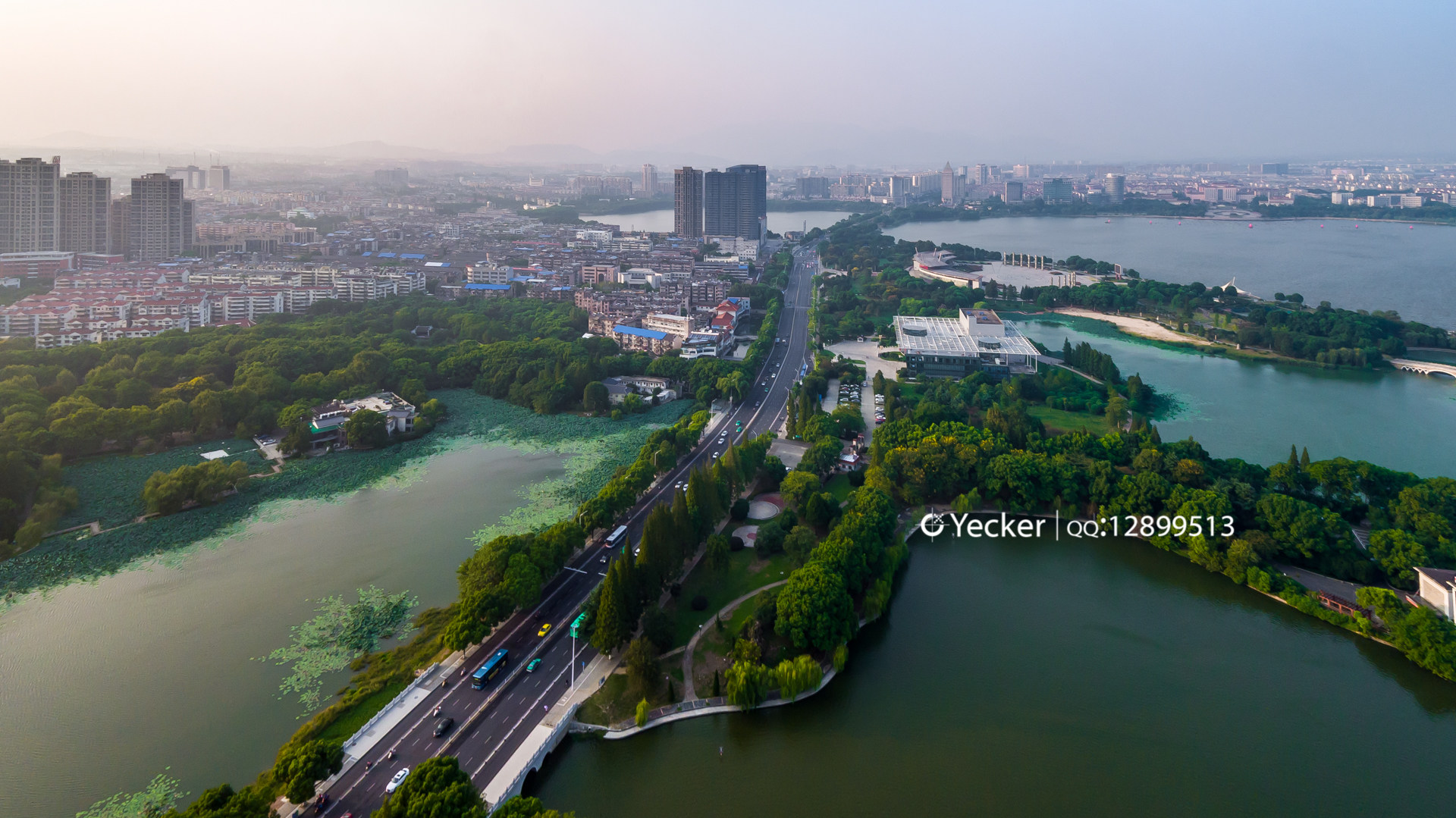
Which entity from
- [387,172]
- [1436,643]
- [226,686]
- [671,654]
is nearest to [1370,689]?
[1436,643]

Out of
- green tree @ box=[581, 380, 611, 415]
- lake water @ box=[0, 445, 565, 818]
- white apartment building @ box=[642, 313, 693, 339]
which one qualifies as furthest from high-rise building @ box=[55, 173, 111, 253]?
lake water @ box=[0, 445, 565, 818]

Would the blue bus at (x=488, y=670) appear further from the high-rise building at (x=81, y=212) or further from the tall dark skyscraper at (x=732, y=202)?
the tall dark skyscraper at (x=732, y=202)

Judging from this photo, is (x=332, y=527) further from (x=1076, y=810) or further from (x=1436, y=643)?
(x=1436, y=643)

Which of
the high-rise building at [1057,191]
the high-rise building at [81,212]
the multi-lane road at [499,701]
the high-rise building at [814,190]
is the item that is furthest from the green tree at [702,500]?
the high-rise building at [814,190]

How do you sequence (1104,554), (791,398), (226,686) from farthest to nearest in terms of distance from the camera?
(791,398) < (1104,554) < (226,686)

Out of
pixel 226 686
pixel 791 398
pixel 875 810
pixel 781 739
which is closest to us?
pixel 875 810

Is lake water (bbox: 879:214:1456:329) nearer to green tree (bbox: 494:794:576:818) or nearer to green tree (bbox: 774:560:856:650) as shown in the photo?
green tree (bbox: 774:560:856:650)
